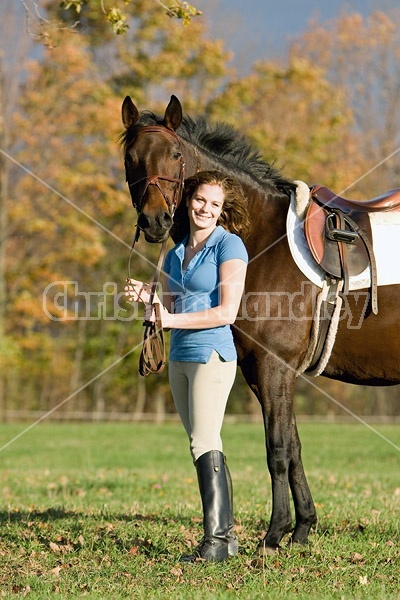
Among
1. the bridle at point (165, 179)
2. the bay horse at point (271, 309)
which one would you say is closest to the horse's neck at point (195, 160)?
the bay horse at point (271, 309)

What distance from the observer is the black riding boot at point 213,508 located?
4.27 metres

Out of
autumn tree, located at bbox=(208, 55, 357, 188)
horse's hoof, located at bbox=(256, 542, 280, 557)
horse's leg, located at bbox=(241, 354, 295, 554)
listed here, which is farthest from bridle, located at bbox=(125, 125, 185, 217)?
autumn tree, located at bbox=(208, 55, 357, 188)

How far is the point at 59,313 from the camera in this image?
79.6 feet

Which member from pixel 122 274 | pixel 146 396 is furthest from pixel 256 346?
pixel 146 396

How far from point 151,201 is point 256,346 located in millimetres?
1146

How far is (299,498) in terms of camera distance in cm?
507

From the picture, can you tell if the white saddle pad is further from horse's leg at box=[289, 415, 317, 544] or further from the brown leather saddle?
horse's leg at box=[289, 415, 317, 544]

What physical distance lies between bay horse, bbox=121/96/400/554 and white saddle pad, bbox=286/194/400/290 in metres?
0.06

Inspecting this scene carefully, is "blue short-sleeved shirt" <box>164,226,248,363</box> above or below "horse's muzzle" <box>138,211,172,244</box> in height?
below

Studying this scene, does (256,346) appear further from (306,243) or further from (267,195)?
(267,195)

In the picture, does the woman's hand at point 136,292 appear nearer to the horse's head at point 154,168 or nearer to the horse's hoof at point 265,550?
the horse's head at point 154,168

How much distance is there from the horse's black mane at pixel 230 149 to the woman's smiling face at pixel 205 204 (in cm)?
76

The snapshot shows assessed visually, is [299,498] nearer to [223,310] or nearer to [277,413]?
[277,413]

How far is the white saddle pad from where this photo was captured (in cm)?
490
